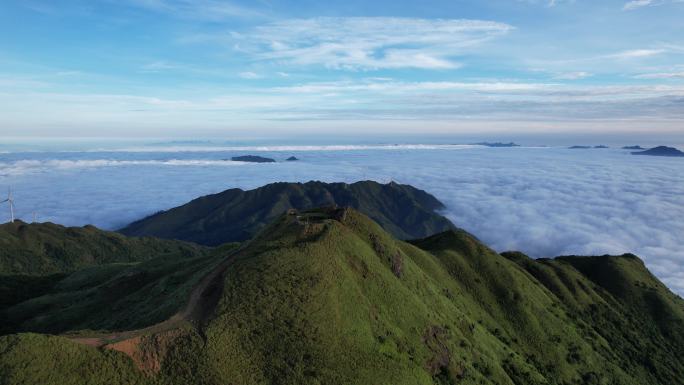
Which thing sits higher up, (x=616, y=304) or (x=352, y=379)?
(x=352, y=379)

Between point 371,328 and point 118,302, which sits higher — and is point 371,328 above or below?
above

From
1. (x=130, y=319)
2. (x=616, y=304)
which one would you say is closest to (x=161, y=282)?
(x=130, y=319)

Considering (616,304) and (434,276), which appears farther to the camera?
(616,304)

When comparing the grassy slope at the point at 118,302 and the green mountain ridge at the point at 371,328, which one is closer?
the green mountain ridge at the point at 371,328

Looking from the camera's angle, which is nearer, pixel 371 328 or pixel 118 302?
pixel 371 328

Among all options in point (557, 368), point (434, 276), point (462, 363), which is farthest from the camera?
point (434, 276)

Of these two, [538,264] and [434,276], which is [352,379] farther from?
[538,264]

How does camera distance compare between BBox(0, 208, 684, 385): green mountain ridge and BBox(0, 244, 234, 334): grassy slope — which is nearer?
BBox(0, 208, 684, 385): green mountain ridge

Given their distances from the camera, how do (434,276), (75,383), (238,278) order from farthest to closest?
(434,276), (238,278), (75,383)
